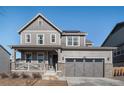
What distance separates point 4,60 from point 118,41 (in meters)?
19.1

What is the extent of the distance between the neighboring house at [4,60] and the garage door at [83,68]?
13.7 meters

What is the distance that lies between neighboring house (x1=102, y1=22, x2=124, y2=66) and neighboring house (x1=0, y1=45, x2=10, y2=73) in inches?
699

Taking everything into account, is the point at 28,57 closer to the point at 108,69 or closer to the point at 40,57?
the point at 40,57

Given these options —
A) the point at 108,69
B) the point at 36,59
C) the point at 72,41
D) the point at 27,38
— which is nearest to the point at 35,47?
the point at 36,59

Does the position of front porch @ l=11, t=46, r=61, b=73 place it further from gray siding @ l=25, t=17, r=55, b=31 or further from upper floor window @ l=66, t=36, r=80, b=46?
gray siding @ l=25, t=17, r=55, b=31

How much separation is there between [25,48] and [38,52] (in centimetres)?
241

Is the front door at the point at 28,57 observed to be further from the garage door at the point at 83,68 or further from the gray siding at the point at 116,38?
the gray siding at the point at 116,38

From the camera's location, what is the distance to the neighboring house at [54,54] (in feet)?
124

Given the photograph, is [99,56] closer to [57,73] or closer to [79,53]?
[79,53]

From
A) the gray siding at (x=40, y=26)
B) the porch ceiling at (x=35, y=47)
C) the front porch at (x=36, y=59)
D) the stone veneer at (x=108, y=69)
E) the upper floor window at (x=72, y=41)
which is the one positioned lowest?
the stone veneer at (x=108, y=69)

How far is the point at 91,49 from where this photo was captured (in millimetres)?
38250

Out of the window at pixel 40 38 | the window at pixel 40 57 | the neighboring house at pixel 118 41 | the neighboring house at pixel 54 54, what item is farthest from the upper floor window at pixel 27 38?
the neighboring house at pixel 118 41

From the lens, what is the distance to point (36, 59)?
129 ft
